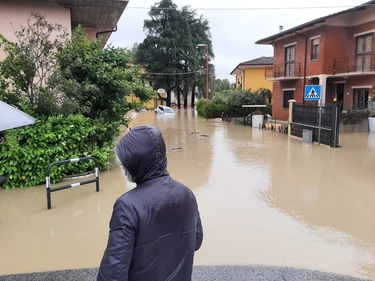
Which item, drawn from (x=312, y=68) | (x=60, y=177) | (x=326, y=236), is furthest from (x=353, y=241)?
(x=312, y=68)

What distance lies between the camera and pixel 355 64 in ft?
62.7

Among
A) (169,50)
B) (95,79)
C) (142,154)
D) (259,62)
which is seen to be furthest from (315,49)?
(169,50)

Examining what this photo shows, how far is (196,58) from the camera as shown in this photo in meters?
44.8

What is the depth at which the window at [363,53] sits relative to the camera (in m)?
18.4

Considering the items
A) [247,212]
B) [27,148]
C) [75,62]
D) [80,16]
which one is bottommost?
[247,212]

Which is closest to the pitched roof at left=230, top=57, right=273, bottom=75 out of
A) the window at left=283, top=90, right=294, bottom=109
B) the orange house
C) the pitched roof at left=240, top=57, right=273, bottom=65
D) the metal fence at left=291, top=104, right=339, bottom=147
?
the pitched roof at left=240, top=57, right=273, bottom=65

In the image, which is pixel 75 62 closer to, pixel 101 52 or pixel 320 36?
pixel 101 52

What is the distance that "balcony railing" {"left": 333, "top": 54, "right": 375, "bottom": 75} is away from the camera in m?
18.2

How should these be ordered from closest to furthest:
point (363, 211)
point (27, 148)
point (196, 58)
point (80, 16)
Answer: point (363, 211) → point (27, 148) → point (80, 16) → point (196, 58)

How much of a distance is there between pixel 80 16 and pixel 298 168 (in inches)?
356

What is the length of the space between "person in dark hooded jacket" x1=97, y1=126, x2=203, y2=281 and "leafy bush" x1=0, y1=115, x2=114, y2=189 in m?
5.79

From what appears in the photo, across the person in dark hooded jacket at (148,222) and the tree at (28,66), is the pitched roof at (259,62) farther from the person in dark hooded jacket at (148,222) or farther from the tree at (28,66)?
the person in dark hooded jacket at (148,222)

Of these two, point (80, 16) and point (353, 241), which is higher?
point (80, 16)

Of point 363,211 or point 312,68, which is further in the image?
point 312,68
